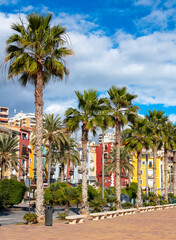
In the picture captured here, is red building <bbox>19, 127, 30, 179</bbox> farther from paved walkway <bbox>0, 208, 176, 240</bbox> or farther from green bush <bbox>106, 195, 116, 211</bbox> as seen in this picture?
paved walkway <bbox>0, 208, 176, 240</bbox>

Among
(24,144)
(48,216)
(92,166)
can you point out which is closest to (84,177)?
(48,216)

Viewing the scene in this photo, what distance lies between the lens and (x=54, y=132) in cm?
5666

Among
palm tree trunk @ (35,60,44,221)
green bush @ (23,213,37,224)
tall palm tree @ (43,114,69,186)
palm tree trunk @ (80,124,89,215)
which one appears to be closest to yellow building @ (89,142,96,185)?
tall palm tree @ (43,114,69,186)

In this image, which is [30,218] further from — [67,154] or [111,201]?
[67,154]

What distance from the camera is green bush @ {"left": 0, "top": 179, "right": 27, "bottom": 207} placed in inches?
1545

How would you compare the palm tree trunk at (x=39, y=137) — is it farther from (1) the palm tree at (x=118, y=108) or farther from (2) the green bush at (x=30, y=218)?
(1) the palm tree at (x=118, y=108)

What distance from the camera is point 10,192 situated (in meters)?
39.7

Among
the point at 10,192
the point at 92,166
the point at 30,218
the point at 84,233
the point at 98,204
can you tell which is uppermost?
the point at 92,166

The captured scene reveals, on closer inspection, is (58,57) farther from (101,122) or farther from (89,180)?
(89,180)

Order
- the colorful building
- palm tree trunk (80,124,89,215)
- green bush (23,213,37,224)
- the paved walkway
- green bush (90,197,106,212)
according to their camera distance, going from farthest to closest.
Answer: the colorful building, green bush (90,197,106,212), palm tree trunk (80,124,89,215), green bush (23,213,37,224), the paved walkway

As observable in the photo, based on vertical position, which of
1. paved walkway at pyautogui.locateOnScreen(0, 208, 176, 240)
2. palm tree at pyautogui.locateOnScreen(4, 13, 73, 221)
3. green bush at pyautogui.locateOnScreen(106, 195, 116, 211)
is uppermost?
palm tree at pyautogui.locateOnScreen(4, 13, 73, 221)

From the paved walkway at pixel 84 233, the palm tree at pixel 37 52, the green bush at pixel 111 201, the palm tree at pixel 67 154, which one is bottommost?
the green bush at pixel 111 201

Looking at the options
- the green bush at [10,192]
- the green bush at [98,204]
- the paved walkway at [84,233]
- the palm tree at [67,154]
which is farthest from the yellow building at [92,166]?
the paved walkway at [84,233]

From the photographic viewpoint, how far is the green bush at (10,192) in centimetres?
3925
